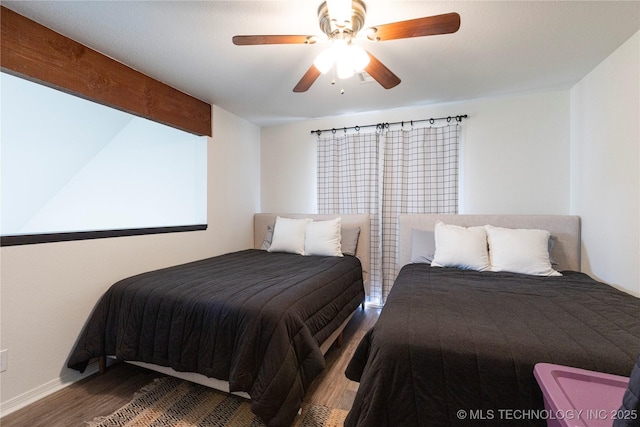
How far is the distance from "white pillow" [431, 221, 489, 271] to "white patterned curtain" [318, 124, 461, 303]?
2.04ft

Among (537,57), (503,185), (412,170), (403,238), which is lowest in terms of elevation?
(403,238)

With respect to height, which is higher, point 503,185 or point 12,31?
point 12,31

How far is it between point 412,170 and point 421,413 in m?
2.48

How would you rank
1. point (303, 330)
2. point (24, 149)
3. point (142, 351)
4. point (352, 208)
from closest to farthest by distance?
point (303, 330) → point (142, 351) → point (24, 149) → point (352, 208)

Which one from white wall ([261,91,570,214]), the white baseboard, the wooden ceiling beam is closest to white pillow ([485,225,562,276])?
white wall ([261,91,570,214])

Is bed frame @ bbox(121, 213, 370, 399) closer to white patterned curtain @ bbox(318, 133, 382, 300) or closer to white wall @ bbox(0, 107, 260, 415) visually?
white patterned curtain @ bbox(318, 133, 382, 300)

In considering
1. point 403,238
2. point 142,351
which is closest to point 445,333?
point 142,351

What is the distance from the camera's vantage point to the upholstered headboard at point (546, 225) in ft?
7.78

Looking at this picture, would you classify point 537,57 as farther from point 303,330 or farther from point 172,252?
point 172,252

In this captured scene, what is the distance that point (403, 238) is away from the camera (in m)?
2.90

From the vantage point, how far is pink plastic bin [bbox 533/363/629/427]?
0.64m

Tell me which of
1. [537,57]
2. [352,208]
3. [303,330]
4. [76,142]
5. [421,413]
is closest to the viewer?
[421,413]

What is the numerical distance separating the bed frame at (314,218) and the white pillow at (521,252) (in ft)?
3.98

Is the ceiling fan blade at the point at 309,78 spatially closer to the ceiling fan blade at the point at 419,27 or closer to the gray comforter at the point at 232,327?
the ceiling fan blade at the point at 419,27
